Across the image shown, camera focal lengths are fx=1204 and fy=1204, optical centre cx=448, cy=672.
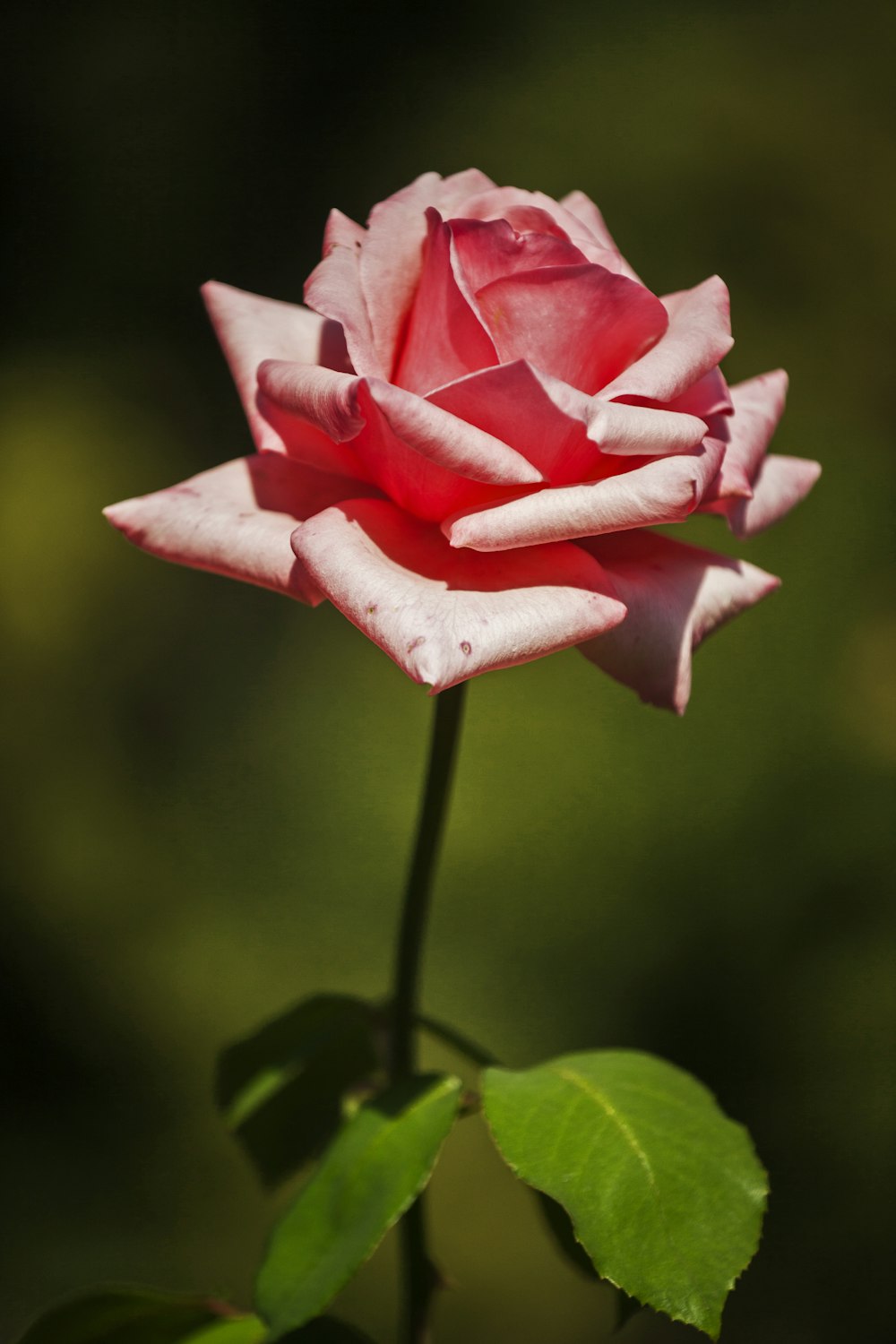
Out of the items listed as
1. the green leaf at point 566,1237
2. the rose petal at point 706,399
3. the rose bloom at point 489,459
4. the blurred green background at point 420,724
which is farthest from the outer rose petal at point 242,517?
the blurred green background at point 420,724

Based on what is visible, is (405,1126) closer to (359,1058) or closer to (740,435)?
(359,1058)

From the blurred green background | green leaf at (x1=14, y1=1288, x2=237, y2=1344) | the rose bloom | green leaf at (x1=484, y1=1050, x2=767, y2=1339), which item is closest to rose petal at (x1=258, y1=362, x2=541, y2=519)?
the rose bloom

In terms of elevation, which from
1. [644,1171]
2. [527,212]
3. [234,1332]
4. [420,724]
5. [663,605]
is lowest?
[420,724]

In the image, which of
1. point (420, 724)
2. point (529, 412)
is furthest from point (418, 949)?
point (420, 724)

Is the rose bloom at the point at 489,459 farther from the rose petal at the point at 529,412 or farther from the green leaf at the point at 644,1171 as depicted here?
the green leaf at the point at 644,1171

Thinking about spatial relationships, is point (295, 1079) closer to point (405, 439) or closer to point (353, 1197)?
point (353, 1197)

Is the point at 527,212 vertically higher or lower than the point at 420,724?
higher
